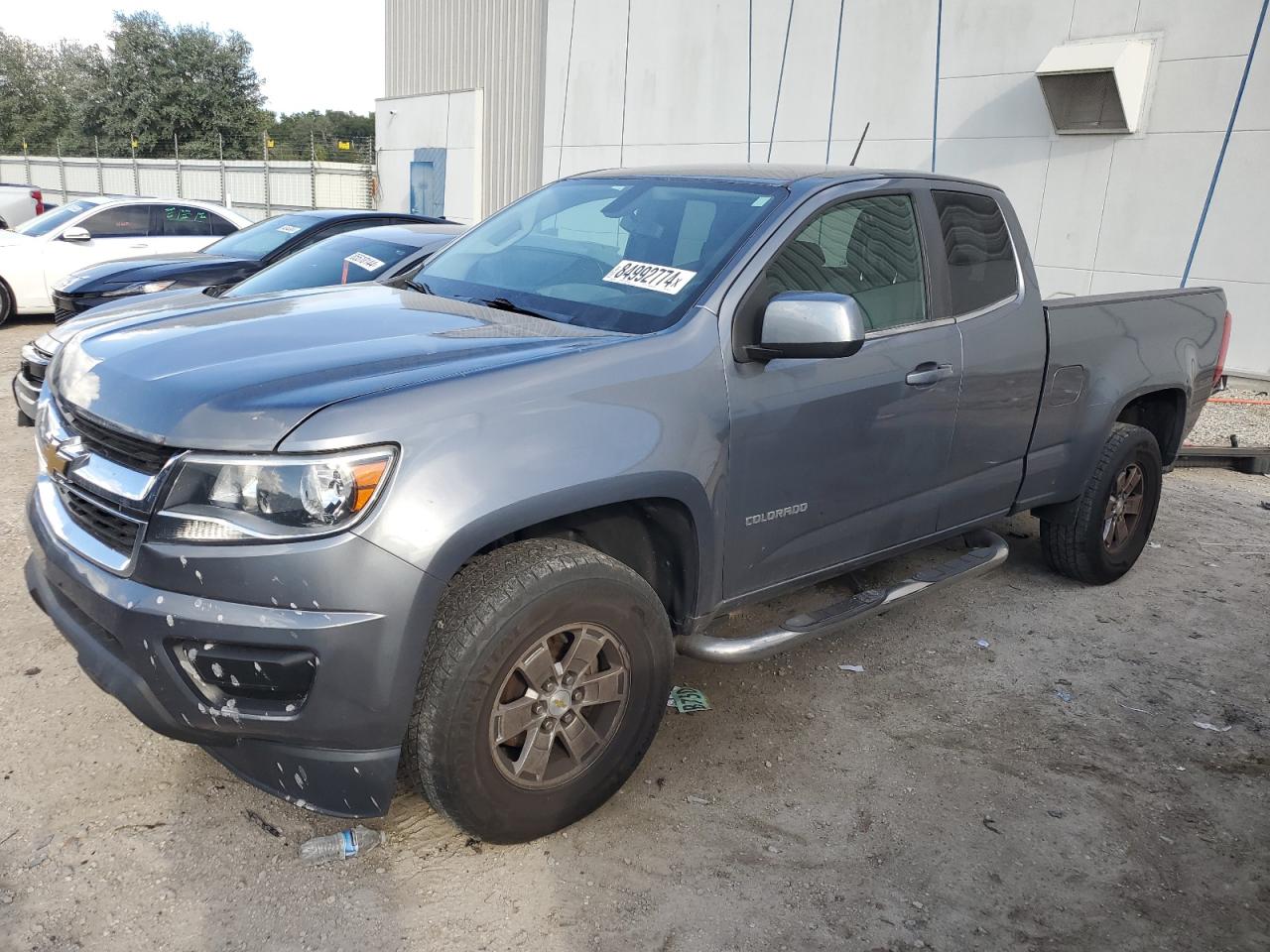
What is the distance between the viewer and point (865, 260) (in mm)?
→ 3635

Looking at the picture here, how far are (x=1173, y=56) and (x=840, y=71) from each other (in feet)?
11.9

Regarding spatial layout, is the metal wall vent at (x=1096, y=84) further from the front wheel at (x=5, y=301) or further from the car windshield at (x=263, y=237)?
the front wheel at (x=5, y=301)

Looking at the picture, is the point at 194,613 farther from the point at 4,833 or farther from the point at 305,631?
the point at 4,833

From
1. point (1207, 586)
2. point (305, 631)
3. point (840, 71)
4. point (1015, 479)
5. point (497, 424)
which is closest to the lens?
point (305, 631)

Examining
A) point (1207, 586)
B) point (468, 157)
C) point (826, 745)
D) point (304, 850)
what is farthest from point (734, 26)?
point (304, 850)

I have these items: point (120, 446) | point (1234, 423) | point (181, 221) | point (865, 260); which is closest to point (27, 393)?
point (120, 446)

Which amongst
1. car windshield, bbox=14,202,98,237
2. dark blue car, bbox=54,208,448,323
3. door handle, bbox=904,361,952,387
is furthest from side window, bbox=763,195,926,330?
car windshield, bbox=14,202,98,237

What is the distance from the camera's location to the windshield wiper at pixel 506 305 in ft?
10.8

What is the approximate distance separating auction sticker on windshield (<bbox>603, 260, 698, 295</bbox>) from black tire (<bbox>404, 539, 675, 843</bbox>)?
91cm

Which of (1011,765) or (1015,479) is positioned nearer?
(1011,765)

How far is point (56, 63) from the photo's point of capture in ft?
195

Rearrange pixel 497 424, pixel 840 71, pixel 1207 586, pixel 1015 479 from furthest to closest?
pixel 840 71, pixel 1207 586, pixel 1015 479, pixel 497 424

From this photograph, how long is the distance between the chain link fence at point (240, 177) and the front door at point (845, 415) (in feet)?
70.8

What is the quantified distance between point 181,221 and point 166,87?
4284 cm
